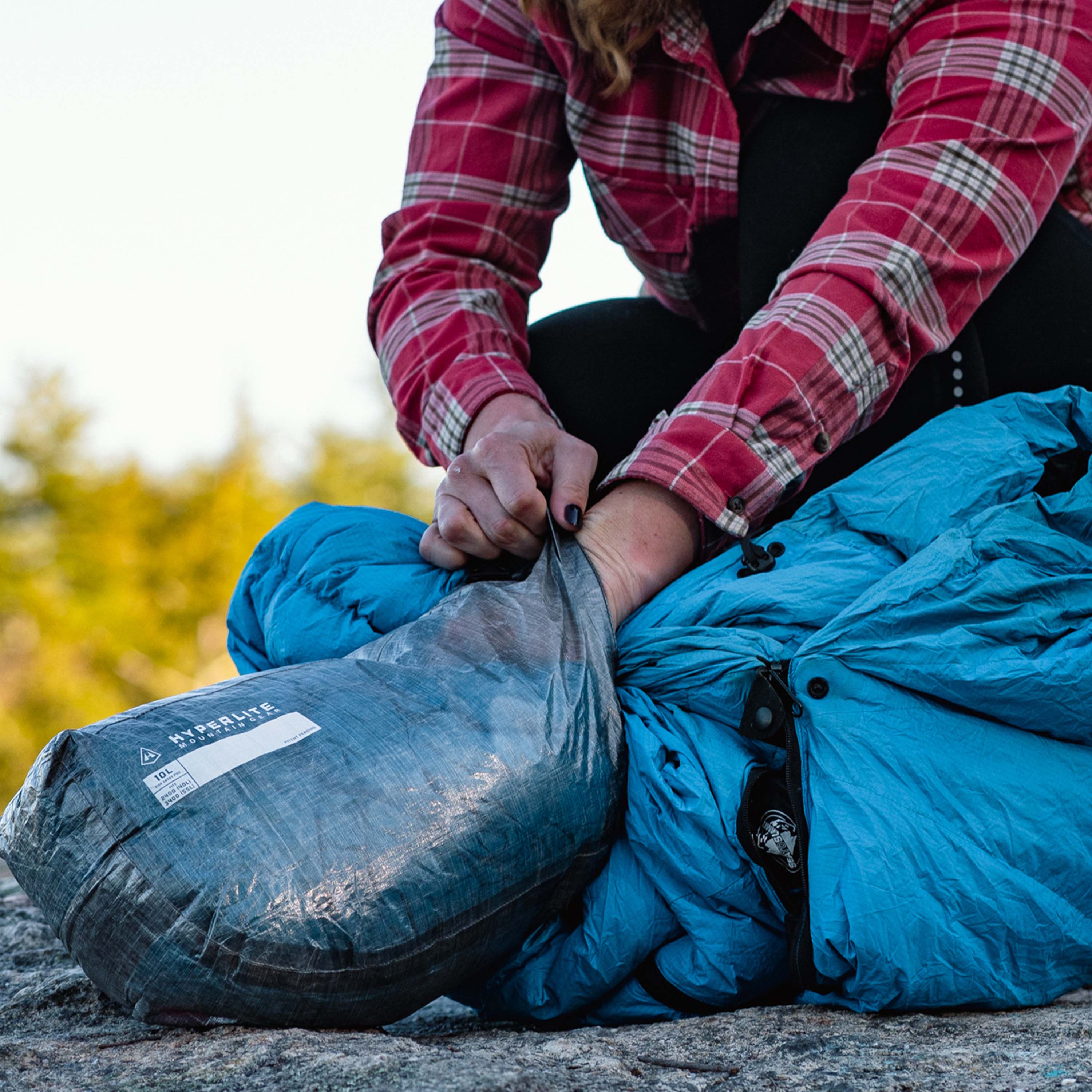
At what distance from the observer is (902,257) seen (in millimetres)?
1335

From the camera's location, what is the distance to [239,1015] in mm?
886

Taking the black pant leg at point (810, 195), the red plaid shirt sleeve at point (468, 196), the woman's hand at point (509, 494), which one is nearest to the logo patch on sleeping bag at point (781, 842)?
the woman's hand at point (509, 494)

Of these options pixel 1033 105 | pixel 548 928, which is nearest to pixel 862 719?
pixel 548 928

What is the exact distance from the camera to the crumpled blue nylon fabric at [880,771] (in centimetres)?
94

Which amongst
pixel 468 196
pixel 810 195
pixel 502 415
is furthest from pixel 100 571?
pixel 810 195

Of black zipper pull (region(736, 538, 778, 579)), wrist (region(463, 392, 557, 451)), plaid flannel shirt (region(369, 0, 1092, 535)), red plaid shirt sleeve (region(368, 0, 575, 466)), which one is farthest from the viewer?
red plaid shirt sleeve (region(368, 0, 575, 466))

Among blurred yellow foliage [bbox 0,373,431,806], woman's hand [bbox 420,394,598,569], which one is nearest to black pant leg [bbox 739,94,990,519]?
woman's hand [bbox 420,394,598,569]

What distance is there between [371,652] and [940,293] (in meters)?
0.93

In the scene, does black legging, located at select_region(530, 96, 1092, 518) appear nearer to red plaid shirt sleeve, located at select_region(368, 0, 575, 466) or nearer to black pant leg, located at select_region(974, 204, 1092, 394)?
black pant leg, located at select_region(974, 204, 1092, 394)

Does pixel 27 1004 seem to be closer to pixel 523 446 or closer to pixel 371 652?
pixel 371 652

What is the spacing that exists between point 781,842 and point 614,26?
1.24 m

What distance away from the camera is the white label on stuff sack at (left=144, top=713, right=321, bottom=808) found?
2.92ft

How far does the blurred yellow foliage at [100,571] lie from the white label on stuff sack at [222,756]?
654 inches

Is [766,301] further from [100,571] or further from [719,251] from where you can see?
[100,571]
